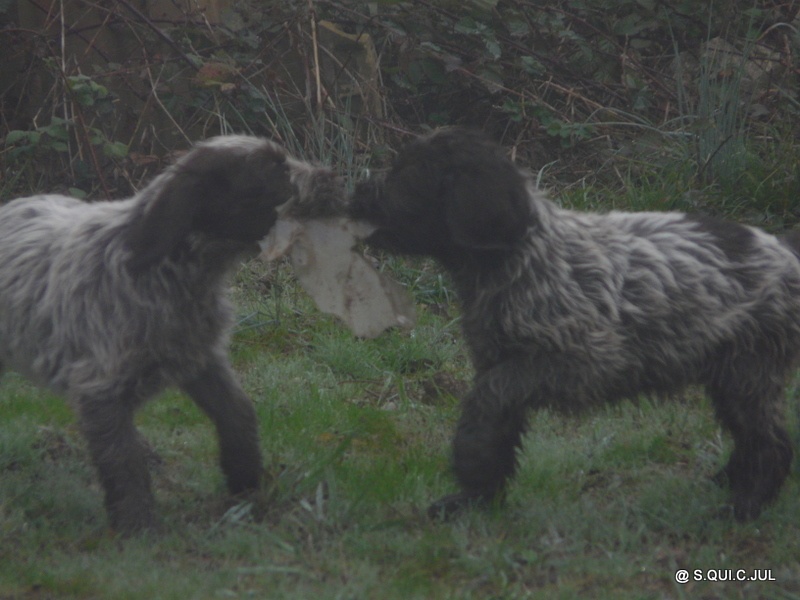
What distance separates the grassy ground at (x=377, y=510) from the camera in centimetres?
400

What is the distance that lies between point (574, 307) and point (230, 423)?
152 cm

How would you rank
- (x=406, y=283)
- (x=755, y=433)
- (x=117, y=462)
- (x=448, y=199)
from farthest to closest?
(x=406, y=283) < (x=755, y=433) < (x=448, y=199) < (x=117, y=462)

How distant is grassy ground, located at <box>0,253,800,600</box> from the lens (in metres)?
4.00

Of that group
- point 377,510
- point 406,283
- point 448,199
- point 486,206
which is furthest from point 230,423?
point 406,283

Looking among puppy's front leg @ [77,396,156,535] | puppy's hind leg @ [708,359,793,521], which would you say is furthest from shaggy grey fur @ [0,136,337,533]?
puppy's hind leg @ [708,359,793,521]

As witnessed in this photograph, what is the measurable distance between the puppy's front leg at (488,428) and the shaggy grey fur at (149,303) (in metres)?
0.89

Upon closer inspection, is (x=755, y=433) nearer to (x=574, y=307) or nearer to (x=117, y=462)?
(x=574, y=307)

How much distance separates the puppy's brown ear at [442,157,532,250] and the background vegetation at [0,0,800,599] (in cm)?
112

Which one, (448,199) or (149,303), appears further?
(448,199)

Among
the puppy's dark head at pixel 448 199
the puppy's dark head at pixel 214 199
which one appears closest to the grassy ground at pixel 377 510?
the puppy's dark head at pixel 448 199

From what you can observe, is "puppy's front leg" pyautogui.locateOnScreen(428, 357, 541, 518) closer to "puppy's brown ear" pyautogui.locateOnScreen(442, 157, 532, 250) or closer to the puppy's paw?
the puppy's paw

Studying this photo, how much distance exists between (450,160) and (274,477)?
157cm

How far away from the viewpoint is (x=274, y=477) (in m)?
4.84

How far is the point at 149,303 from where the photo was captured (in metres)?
4.36
